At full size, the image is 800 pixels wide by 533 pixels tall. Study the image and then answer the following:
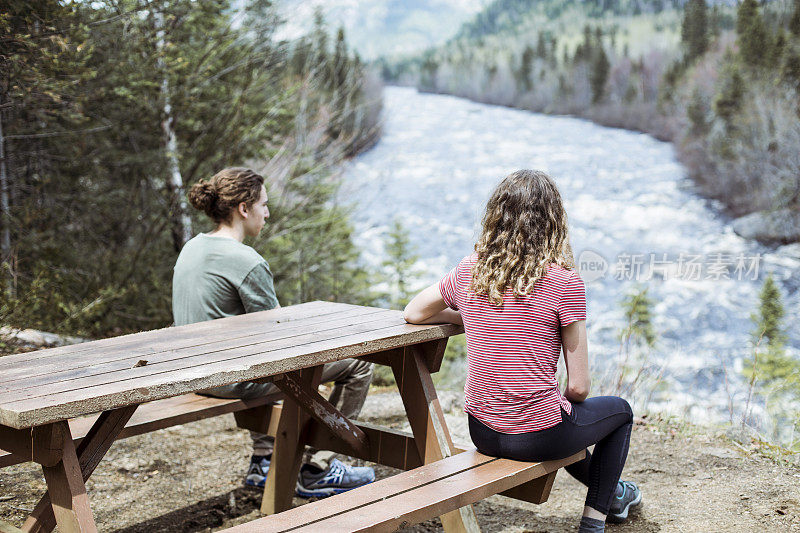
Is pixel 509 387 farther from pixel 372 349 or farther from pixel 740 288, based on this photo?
pixel 740 288

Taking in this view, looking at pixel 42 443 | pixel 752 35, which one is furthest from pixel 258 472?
pixel 752 35

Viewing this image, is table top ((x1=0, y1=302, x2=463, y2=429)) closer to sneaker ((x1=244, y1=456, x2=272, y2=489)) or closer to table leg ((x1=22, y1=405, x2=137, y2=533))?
table leg ((x1=22, y1=405, x2=137, y2=533))

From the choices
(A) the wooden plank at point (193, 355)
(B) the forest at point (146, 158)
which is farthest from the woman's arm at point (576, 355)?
(B) the forest at point (146, 158)

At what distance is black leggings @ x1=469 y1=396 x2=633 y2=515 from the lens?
7.70ft

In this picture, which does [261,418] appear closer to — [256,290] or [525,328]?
[256,290]

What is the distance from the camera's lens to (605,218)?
12.9 m

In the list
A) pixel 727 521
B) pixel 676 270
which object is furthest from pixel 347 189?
pixel 727 521

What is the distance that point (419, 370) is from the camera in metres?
2.75

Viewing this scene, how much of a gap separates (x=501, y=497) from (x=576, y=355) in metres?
1.26

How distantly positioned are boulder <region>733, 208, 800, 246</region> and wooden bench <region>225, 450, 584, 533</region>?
31.6 ft

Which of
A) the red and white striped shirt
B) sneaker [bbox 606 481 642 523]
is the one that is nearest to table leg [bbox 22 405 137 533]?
the red and white striped shirt

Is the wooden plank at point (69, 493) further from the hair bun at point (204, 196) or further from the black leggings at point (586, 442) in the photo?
the hair bun at point (204, 196)

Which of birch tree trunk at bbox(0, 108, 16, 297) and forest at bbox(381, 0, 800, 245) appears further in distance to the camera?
forest at bbox(381, 0, 800, 245)

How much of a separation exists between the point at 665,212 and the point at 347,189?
6096mm
